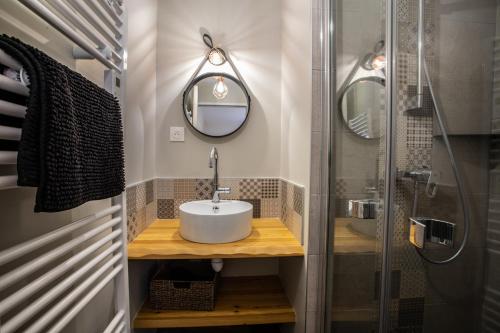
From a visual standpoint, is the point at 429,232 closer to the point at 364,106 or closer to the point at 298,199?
the point at 364,106

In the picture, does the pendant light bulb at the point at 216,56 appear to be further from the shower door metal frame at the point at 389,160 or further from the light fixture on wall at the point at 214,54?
the shower door metal frame at the point at 389,160

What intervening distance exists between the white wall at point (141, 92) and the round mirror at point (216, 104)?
0.25 m

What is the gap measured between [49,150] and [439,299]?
1.12 metres

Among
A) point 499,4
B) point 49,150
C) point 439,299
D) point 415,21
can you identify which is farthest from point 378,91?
point 49,150

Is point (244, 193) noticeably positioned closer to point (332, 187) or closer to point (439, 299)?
point (332, 187)

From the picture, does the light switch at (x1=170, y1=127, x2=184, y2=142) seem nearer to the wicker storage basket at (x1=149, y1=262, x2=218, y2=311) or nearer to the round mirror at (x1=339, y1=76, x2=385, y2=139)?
the wicker storage basket at (x1=149, y1=262, x2=218, y2=311)

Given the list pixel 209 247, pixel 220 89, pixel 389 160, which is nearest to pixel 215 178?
pixel 209 247

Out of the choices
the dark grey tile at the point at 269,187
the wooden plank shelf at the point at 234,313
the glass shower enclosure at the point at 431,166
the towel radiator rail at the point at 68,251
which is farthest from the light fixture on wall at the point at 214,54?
the wooden plank shelf at the point at 234,313

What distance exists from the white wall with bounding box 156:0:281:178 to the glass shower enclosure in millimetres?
820

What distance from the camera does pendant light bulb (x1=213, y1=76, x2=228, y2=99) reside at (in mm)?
1601

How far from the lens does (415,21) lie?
0.76 metres

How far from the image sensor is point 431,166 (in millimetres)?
756

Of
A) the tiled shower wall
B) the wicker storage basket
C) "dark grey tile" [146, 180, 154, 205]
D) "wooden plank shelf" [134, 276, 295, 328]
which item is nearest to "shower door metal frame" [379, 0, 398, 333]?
"wooden plank shelf" [134, 276, 295, 328]

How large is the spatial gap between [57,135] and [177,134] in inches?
44.6
